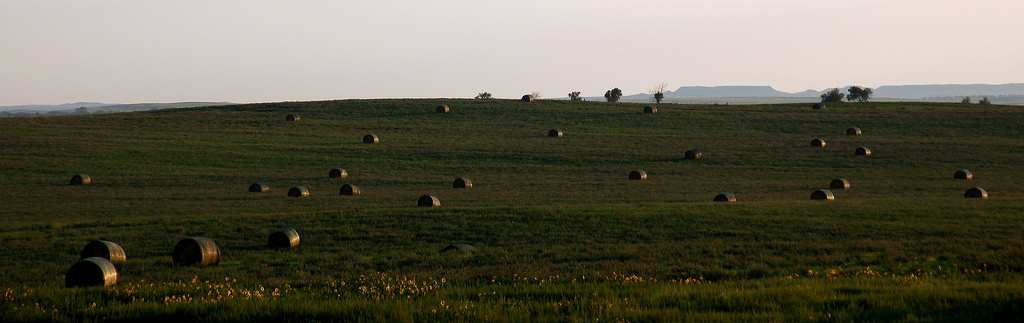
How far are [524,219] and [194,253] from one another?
31.7ft

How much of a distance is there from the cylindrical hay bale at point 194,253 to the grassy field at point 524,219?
37cm

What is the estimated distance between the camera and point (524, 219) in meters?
28.3

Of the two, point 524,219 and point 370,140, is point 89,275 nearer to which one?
point 524,219

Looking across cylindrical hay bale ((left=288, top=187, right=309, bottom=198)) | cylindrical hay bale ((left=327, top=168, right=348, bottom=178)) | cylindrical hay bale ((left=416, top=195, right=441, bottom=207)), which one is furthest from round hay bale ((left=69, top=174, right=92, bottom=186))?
cylindrical hay bale ((left=416, top=195, right=441, bottom=207))

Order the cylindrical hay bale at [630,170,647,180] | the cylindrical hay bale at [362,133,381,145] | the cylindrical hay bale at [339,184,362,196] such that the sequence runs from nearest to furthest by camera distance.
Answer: the cylindrical hay bale at [339,184,362,196]
the cylindrical hay bale at [630,170,647,180]
the cylindrical hay bale at [362,133,381,145]

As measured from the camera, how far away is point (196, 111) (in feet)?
275

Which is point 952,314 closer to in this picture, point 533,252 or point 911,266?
point 911,266

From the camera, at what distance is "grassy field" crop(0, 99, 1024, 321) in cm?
1333

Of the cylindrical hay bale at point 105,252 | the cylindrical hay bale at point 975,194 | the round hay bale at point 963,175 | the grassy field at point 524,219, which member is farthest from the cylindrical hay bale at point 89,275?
the round hay bale at point 963,175

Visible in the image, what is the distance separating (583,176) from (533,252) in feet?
84.0

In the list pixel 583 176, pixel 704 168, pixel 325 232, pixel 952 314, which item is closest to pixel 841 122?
pixel 704 168

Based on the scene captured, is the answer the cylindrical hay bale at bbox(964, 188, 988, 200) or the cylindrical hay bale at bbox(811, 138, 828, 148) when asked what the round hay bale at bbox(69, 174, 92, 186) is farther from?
the cylindrical hay bale at bbox(811, 138, 828, 148)

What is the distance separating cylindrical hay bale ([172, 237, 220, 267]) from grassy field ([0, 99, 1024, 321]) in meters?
0.37

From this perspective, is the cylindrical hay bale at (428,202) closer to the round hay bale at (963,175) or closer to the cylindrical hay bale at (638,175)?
the cylindrical hay bale at (638,175)
